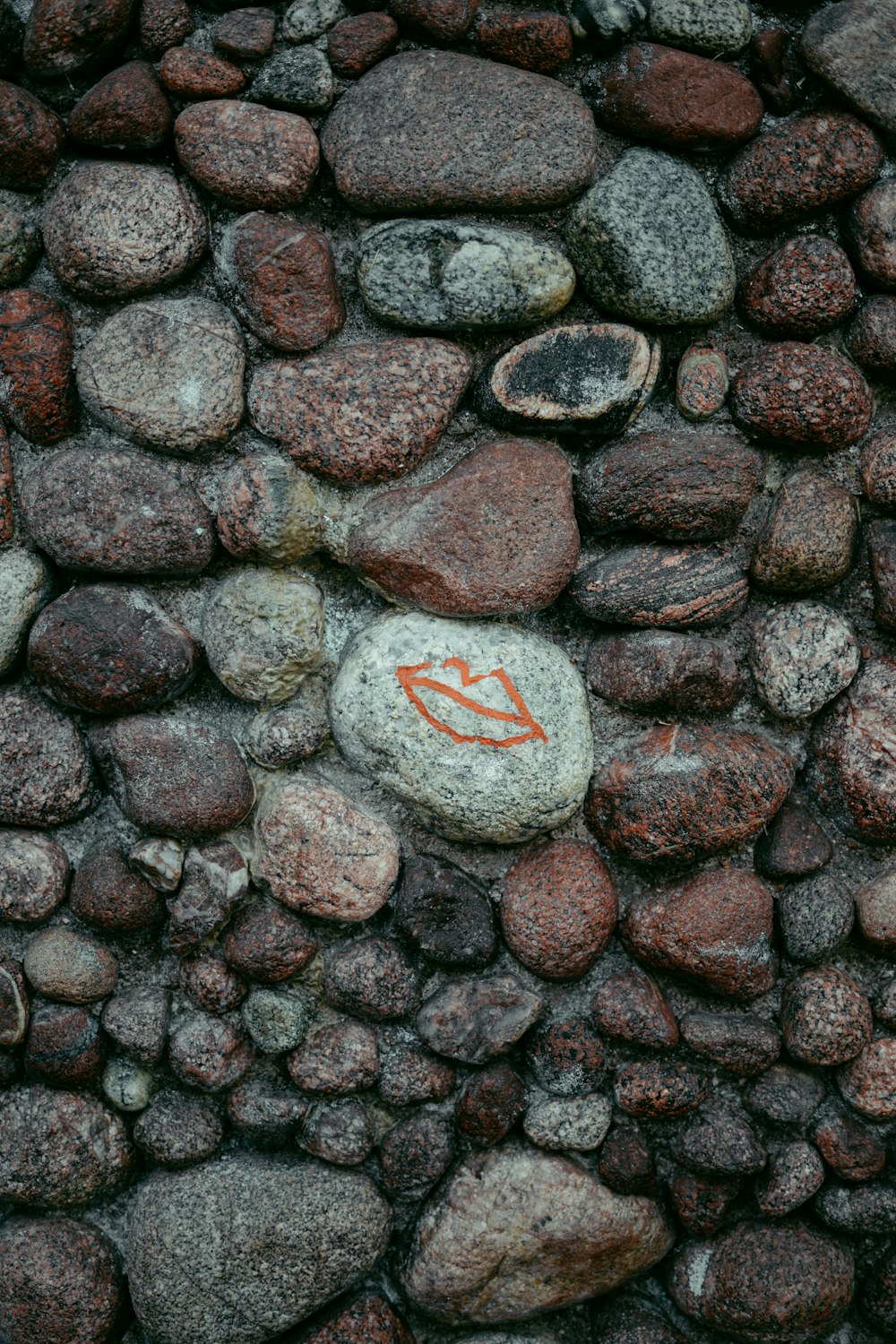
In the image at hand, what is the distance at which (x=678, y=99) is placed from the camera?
1.87 m

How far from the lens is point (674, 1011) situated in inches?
80.4

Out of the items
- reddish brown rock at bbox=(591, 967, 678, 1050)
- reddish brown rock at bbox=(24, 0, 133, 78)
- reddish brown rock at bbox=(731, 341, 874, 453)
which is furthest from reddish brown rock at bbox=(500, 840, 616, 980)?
reddish brown rock at bbox=(24, 0, 133, 78)

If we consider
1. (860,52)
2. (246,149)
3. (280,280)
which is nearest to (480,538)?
(280,280)

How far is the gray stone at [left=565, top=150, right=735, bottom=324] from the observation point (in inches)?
74.0

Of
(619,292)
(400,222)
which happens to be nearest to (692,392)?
(619,292)

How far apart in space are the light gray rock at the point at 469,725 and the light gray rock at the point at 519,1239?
0.67 meters

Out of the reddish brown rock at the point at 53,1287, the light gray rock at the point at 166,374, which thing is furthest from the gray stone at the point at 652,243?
the reddish brown rock at the point at 53,1287

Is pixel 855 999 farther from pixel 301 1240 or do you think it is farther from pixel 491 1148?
pixel 301 1240

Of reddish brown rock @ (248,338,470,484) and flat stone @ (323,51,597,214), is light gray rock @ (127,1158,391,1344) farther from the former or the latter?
flat stone @ (323,51,597,214)

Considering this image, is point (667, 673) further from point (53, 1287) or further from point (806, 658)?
point (53, 1287)

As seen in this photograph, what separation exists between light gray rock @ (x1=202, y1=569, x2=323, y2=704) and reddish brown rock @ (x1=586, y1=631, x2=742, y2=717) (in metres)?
0.58

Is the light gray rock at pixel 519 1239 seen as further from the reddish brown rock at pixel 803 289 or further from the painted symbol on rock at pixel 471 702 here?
the reddish brown rock at pixel 803 289

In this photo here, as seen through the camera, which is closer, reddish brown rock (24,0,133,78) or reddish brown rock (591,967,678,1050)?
reddish brown rock (24,0,133,78)

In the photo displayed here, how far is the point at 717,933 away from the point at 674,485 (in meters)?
0.86
